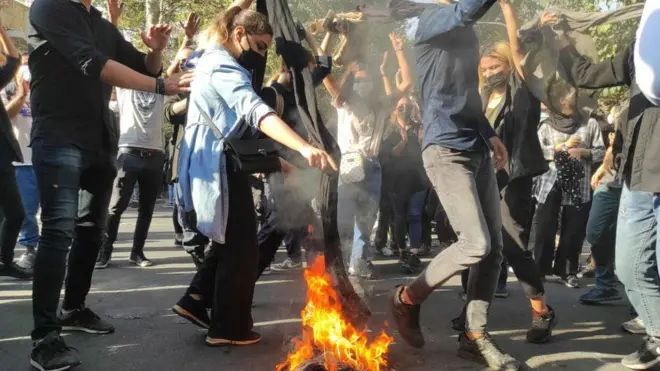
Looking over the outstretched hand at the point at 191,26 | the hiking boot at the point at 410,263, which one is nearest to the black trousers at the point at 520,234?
the hiking boot at the point at 410,263

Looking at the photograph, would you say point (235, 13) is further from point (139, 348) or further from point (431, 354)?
point (431, 354)

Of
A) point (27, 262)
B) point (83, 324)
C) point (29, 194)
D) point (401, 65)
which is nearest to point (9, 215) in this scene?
point (27, 262)

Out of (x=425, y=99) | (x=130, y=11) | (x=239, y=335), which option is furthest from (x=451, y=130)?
(x=130, y=11)

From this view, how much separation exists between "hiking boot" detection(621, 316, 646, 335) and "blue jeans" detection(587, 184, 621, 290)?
2.89 ft

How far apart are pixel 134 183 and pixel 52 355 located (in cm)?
300

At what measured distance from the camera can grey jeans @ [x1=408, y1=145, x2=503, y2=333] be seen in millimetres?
3064

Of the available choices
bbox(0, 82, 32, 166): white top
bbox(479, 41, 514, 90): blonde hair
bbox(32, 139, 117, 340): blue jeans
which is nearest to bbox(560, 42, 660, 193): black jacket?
bbox(479, 41, 514, 90): blonde hair

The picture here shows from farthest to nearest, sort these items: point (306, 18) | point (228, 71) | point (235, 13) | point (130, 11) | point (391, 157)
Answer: point (130, 11)
point (391, 157)
point (306, 18)
point (235, 13)
point (228, 71)

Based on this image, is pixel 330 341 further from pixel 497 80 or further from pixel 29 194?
pixel 29 194

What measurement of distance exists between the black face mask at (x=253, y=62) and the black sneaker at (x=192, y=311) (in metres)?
1.37

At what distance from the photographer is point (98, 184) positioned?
3.44 meters

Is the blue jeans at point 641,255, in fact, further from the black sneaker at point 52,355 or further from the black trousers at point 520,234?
the black sneaker at point 52,355

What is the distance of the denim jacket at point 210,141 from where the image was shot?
2.98 m

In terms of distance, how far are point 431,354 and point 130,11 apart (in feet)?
53.9
